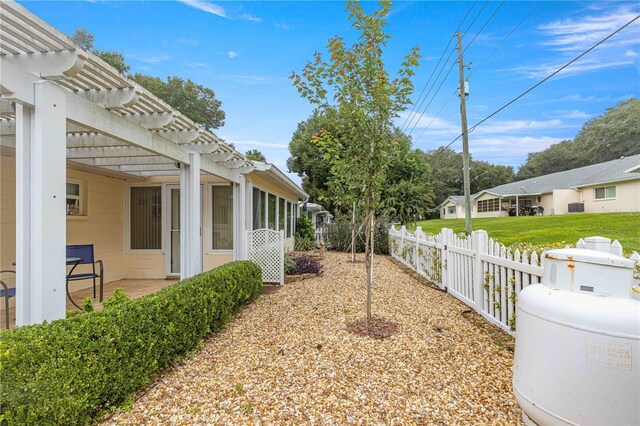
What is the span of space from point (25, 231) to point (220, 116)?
29.5 metres

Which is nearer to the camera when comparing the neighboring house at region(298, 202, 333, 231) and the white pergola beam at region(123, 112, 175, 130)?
the white pergola beam at region(123, 112, 175, 130)

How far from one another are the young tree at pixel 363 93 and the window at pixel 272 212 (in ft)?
18.9

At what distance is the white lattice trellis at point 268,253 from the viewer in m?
6.65

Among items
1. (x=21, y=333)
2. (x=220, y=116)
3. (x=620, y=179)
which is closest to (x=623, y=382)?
(x=21, y=333)

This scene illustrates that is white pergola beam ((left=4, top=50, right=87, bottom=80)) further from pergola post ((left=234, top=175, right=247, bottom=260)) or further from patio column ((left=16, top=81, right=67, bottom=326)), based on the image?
pergola post ((left=234, top=175, right=247, bottom=260))

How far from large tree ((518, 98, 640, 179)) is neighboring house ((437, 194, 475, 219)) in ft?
46.0

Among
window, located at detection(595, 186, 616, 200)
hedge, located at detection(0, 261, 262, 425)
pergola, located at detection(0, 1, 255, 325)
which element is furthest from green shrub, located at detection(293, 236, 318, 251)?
window, located at detection(595, 186, 616, 200)

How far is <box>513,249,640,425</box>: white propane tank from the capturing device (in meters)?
1.58

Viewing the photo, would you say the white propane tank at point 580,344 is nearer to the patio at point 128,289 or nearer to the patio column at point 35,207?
the patio column at point 35,207

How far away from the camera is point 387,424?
7.04ft

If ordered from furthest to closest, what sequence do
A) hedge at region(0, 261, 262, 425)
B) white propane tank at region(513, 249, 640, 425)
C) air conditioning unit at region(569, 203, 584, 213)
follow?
air conditioning unit at region(569, 203, 584, 213) → hedge at region(0, 261, 262, 425) → white propane tank at region(513, 249, 640, 425)

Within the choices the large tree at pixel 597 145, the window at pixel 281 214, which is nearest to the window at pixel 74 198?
the window at pixel 281 214

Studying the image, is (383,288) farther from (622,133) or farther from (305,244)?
(622,133)

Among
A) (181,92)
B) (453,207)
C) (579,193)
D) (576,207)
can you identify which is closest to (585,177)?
(579,193)
